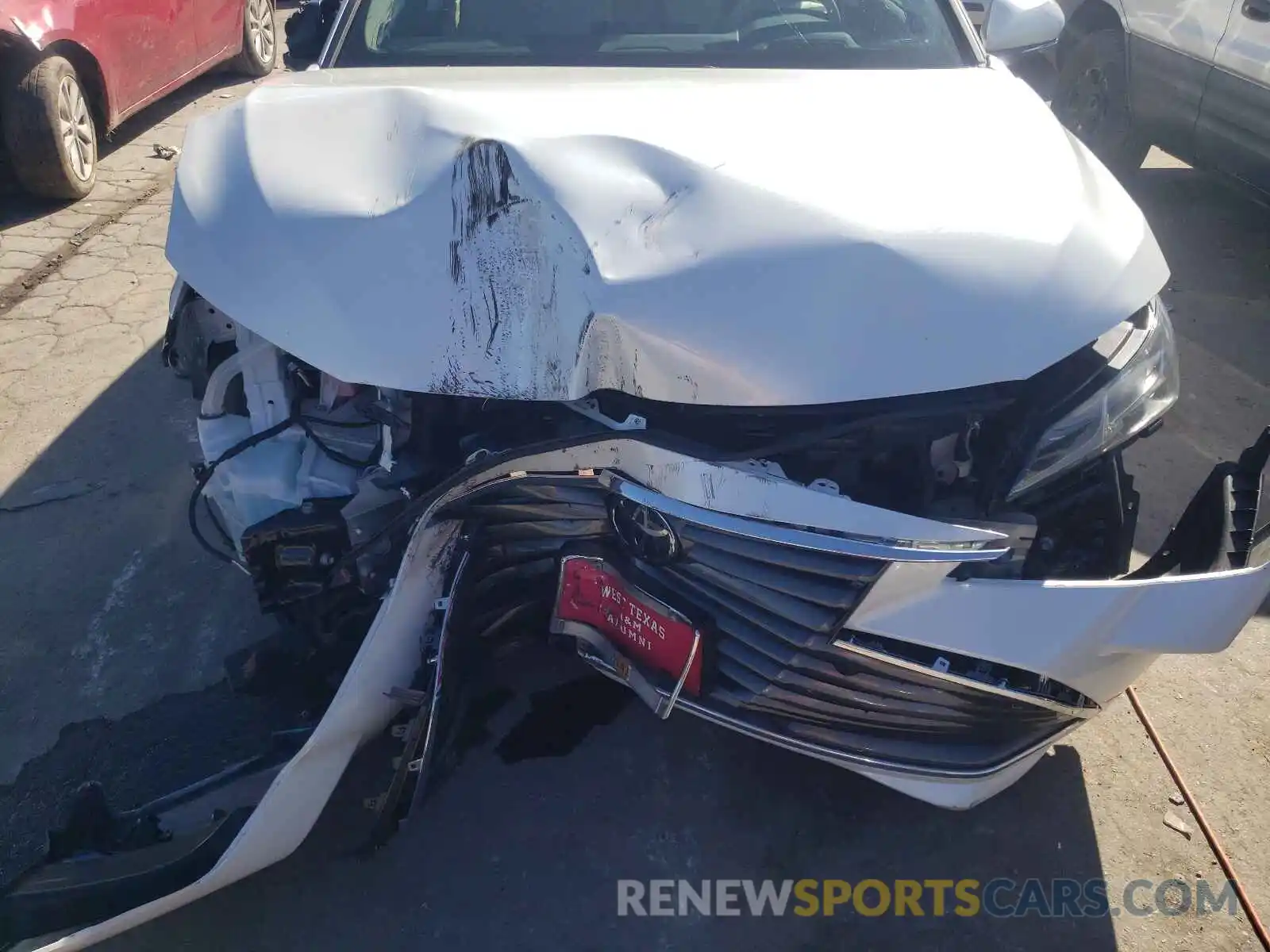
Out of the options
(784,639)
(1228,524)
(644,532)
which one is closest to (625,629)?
(644,532)

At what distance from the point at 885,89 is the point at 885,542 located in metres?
1.33

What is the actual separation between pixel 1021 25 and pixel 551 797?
2506 millimetres

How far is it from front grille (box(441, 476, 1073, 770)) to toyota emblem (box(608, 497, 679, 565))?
20mm

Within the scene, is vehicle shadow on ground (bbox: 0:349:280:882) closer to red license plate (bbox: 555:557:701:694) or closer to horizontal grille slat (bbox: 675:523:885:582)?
red license plate (bbox: 555:557:701:694)

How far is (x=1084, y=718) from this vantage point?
73.4 inches

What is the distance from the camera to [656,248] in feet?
5.74

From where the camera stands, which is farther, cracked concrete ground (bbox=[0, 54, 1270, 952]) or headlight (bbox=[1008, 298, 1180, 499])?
cracked concrete ground (bbox=[0, 54, 1270, 952])

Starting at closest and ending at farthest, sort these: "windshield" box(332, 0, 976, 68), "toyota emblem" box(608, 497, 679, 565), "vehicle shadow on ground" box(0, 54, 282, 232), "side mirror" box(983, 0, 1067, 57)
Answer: "toyota emblem" box(608, 497, 679, 565), "windshield" box(332, 0, 976, 68), "side mirror" box(983, 0, 1067, 57), "vehicle shadow on ground" box(0, 54, 282, 232)

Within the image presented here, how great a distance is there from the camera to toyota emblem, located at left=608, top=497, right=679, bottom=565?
5.82 feet

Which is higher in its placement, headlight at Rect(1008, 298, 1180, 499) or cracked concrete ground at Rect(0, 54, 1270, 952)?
headlight at Rect(1008, 298, 1180, 499)

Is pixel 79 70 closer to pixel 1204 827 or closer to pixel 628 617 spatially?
pixel 628 617

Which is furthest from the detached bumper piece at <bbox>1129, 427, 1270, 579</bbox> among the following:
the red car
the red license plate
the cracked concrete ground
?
the red car

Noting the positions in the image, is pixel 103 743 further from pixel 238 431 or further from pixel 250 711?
pixel 238 431

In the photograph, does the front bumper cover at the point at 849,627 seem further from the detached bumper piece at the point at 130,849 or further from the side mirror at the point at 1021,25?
the side mirror at the point at 1021,25
